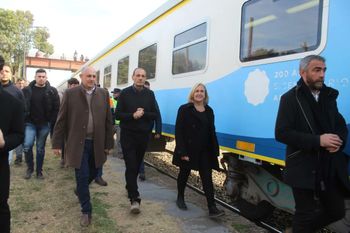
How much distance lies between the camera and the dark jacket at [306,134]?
10.1ft

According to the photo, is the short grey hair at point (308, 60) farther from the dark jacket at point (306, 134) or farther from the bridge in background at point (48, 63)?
the bridge in background at point (48, 63)

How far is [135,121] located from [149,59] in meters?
2.58

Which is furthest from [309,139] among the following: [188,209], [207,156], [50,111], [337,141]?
[50,111]

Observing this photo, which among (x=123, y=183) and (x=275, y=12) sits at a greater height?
(x=275, y=12)

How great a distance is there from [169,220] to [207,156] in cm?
90

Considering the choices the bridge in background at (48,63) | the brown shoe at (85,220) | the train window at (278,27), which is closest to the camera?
the train window at (278,27)

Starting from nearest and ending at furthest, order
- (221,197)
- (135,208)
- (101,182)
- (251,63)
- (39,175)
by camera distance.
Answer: (251,63) → (135,208) → (221,197) → (101,182) → (39,175)

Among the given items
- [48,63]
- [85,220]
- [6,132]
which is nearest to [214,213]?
[85,220]

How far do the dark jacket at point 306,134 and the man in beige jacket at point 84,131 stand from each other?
2336 mm

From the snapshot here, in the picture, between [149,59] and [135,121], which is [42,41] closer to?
[149,59]

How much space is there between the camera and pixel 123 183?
6.74 m

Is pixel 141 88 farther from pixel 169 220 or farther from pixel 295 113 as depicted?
pixel 295 113

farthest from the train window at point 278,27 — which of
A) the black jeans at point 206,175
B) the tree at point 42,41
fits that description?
the tree at point 42,41

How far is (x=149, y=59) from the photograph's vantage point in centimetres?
758
